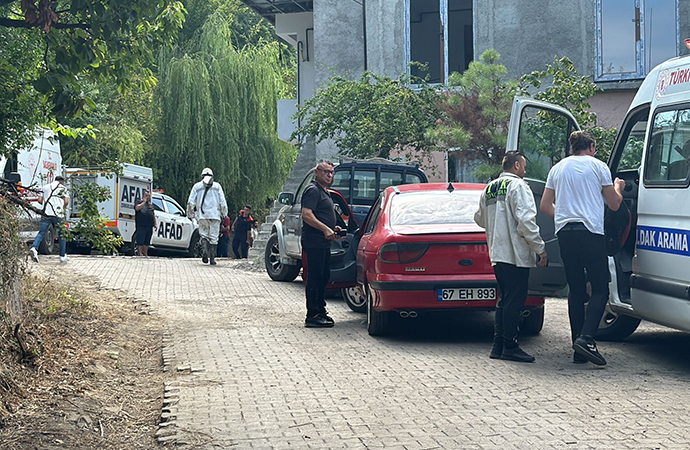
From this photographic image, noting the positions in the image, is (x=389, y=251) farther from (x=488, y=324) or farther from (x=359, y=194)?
(x=359, y=194)

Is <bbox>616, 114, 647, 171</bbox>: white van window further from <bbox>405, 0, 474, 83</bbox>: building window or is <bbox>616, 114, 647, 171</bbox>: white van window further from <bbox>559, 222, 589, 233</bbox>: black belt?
<bbox>405, 0, 474, 83</bbox>: building window

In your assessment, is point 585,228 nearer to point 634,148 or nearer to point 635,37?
point 634,148

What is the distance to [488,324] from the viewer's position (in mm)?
10727

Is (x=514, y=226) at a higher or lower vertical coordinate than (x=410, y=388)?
higher

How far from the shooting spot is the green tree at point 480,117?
60.1 feet

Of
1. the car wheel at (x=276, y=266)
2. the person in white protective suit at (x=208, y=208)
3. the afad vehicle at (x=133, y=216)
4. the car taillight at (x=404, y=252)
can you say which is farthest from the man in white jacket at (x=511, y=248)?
the afad vehicle at (x=133, y=216)

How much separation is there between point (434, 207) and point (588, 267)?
2193mm

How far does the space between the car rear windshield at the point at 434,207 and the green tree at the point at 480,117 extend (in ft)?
25.9

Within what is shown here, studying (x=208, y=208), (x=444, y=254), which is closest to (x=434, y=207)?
(x=444, y=254)

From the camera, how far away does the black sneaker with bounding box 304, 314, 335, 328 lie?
1042cm

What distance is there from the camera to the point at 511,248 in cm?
823

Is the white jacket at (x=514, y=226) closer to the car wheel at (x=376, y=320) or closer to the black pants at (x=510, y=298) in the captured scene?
the black pants at (x=510, y=298)

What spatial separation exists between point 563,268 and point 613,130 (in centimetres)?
1006

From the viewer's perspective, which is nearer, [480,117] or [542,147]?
[542,147]
